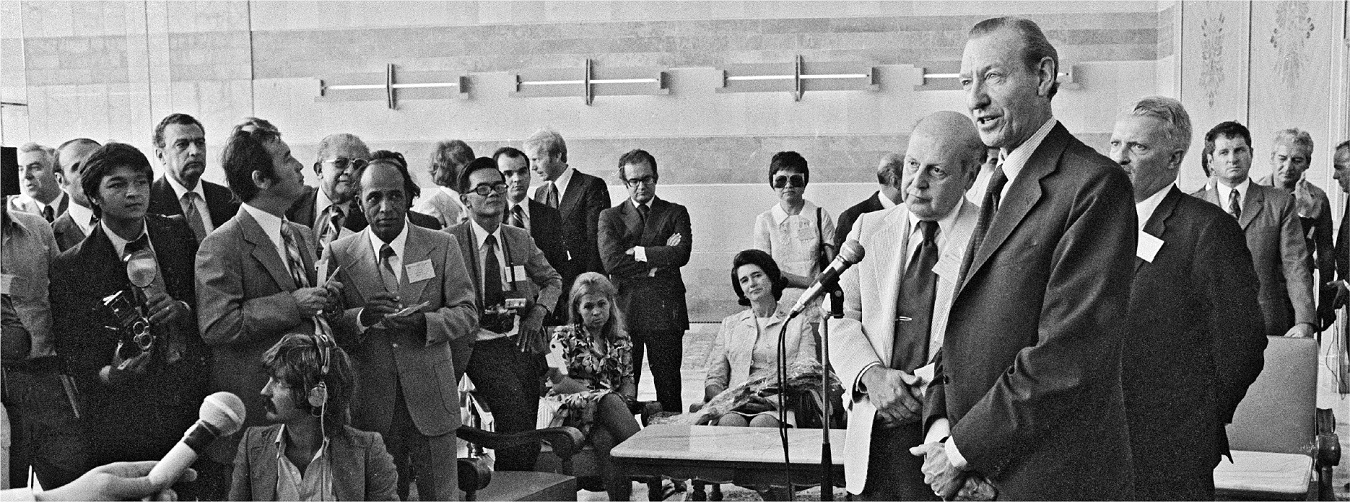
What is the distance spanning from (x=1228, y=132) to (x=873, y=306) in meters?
1.83

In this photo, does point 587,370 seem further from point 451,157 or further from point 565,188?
point 451,157

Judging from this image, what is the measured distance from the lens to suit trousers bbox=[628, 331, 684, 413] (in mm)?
4398

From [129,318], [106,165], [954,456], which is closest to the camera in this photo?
[954,456]

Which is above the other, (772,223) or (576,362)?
(772,223)

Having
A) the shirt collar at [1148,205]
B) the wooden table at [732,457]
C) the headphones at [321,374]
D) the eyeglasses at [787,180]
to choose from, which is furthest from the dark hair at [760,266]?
the shirt collar at [1148,205]

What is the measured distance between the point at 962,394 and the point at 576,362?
214cm

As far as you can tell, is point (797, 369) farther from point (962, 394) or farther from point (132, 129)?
point (132, 129)

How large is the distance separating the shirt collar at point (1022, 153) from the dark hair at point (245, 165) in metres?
2.15

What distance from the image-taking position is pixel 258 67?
4.03 m

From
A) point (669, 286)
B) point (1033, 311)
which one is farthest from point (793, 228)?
point (1033, 311)

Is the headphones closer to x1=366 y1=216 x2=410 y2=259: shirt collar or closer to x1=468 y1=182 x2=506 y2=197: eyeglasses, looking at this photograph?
x1=366 y1=216 x2=410 y2=259: shirt collar

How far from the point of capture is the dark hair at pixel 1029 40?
2139 millimetres

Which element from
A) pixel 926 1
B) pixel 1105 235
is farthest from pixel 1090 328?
pixel 926 1

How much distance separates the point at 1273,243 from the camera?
3.57 m
